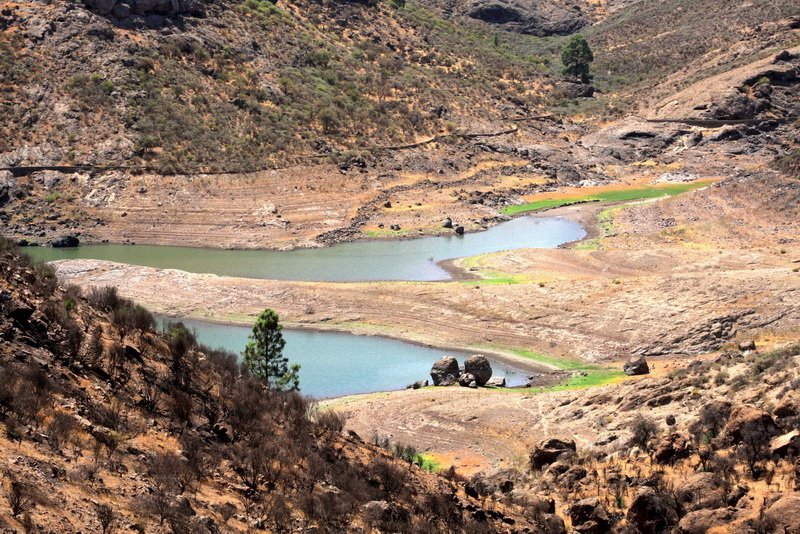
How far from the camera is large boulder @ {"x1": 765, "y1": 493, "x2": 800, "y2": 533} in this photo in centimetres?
1698

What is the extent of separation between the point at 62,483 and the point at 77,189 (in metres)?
65.5

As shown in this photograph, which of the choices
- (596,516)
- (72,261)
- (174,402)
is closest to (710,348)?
(596,516)

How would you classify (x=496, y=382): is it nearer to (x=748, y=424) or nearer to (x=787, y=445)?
(x=748, y=424)

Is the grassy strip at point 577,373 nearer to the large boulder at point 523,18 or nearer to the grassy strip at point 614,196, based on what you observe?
the grassy strip at point 614,196

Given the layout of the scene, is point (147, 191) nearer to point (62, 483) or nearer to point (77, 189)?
point (77, 189)

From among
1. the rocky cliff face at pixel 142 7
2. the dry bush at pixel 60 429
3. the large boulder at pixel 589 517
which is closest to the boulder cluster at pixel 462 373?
the large boulder at pixel 589 517

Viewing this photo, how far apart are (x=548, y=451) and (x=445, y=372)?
12.5m

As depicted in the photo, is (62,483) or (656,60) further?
(656,60)

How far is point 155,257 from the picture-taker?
6581cm

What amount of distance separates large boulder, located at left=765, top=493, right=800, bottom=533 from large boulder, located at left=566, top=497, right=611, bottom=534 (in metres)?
3.50

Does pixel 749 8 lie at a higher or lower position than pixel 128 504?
higher

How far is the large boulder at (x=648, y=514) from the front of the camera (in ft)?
62.7

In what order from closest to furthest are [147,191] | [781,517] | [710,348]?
[781,517]
[710,348]
[147,191]

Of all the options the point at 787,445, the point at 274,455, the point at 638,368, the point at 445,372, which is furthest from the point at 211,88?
the point at 787,445
